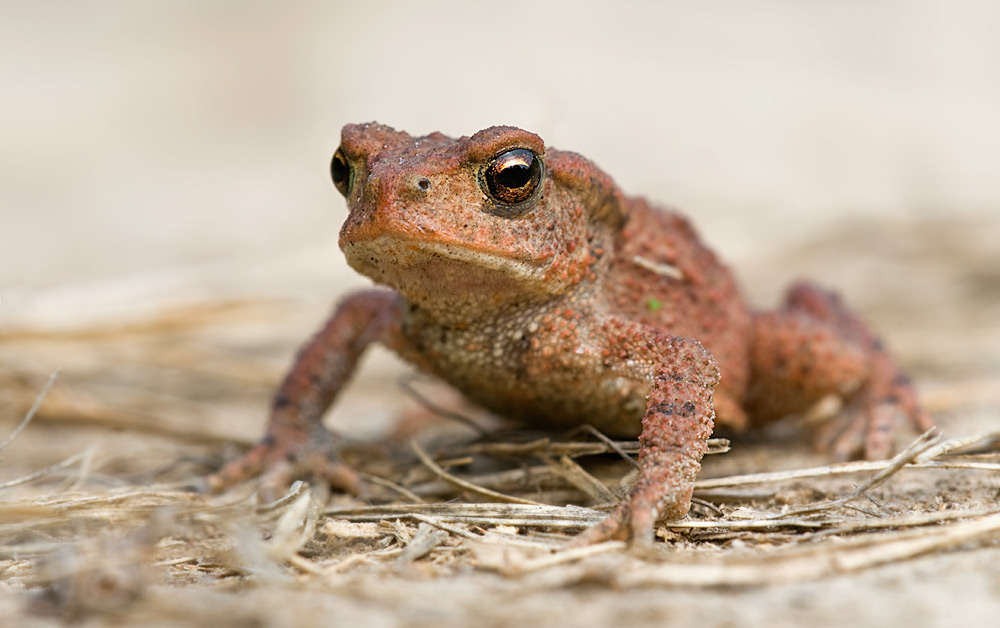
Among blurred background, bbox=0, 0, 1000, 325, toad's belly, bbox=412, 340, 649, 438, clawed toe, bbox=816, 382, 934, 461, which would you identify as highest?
blurred background, bbox=0, 0, 1000, 325

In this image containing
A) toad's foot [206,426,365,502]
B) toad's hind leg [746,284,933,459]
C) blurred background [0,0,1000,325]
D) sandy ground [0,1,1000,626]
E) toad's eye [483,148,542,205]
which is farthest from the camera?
blurred background [0,0,1000,325]

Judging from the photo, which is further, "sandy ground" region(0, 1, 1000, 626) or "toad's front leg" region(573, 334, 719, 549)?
"toad's front leg" region(573, 334, 719, 549)

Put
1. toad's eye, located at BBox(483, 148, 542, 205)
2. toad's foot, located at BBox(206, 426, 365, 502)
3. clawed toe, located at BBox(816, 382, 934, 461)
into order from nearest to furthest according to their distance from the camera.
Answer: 1. toad's eye, located at BBox(483, 148, 542, 205)
2. toad's foot, located at BBox(206, 426, 365, 502)
3. clawed toe, located at BBox(816, 382, 934, 461)

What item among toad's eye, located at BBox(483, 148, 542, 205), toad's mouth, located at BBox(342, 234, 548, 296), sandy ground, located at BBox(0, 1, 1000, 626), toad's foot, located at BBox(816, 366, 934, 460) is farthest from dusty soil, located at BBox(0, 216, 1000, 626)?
toad's eye, located at BBox(483, 148, 542, 205)

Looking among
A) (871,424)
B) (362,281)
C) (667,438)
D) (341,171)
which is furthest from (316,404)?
(362,281)

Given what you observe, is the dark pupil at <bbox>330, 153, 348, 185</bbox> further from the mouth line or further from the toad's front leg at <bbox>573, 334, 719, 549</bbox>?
the toad's front leg at <bbox>573, 334, 719, 549</bbox>

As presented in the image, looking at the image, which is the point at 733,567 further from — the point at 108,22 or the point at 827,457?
the point at 108,22

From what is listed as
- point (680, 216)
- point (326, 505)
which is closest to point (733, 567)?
point (326, 505)
